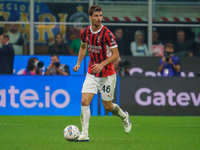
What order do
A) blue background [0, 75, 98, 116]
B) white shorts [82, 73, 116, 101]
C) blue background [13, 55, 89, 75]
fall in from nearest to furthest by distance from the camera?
1. white shorts [82, 73, 116, 101]
2. blue background [0, 75, 98, 116]
3. blue background [13, 55, 89, 75]

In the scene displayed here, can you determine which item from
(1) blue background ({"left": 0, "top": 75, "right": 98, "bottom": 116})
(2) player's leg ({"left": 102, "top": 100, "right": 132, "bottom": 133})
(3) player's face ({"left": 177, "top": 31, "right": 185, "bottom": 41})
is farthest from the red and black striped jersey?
(3) player's face ({"left": 177, "top": 31, "right": 185, "bottom": 41})

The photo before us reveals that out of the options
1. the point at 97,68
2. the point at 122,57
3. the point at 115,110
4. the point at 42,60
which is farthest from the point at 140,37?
the point at 97,68

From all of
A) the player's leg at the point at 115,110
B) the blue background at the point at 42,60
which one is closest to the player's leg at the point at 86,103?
the player's leg at the point at 115,110

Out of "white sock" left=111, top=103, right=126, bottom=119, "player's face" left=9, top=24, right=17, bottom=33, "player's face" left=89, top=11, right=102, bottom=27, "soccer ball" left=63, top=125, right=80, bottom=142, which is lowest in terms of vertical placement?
"soccer ball" left=63, top=125, right=80, bottom=142

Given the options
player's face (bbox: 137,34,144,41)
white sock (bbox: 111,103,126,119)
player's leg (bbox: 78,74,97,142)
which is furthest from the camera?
player's face (bbox: 137,34,144,41)

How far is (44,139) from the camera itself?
6.48 m

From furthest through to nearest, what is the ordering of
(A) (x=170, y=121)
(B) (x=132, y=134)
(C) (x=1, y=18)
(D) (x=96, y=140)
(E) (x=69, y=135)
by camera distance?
(C) (x=1, y=18), (A) (x=170, y=121), (B) (x=132, y=134), (D) (x=96, y=140), (E) (x=69, y=135)

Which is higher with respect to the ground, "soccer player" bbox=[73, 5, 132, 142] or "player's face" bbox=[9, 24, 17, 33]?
"player's face" bbox=[9, 24, 17, 33]

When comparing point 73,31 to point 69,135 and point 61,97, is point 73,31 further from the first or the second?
point 69,135

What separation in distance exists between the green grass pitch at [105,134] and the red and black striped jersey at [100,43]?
45.3 inches

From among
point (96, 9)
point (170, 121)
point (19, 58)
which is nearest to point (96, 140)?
point (96, 9)

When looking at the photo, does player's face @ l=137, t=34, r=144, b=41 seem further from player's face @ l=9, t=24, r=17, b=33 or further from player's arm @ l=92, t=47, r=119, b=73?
player's arm @ l=92, t=47, r=119, b=73

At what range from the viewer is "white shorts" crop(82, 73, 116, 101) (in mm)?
6383

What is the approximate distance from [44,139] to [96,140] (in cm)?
79
